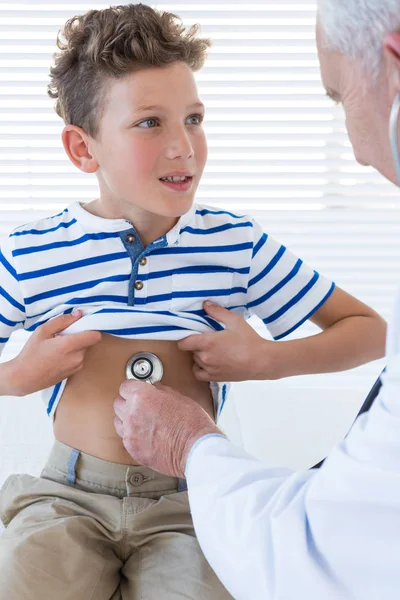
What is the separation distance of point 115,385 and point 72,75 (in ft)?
2.01

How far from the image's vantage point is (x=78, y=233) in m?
1.57

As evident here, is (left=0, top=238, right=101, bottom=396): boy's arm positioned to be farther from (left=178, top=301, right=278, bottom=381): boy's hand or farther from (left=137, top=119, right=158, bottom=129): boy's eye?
(left=137, top=119, right=158, bottom=129): boy's eye

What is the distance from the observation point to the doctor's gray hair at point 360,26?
3.06 ft

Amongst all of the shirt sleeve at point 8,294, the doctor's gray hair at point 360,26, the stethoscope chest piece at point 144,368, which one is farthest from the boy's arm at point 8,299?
the doctor's gray hair at point 360,26

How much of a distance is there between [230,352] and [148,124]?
1.49ft

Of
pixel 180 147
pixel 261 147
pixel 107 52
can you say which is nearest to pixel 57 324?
pixel 180 147

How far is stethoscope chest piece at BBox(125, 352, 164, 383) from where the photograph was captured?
147 cm

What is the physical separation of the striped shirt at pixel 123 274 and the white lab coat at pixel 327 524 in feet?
1.73

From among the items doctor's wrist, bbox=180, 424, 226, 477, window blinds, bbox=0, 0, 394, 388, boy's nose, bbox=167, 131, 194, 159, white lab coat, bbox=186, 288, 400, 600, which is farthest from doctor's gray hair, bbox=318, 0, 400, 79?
window blinds, bbox=0, 0, 394, 388

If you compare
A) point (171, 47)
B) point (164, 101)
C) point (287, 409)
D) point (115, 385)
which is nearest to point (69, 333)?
point (115, 385)

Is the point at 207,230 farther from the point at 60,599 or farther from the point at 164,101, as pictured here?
the point at 60,599

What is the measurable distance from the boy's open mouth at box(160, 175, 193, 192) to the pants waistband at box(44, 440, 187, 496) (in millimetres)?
513

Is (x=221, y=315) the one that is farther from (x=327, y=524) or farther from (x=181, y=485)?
(x=327, y=524)

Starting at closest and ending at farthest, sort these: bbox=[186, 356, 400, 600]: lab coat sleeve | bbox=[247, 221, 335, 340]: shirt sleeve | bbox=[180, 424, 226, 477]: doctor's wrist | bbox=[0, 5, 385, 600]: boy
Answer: bbox=[186, 356, 400, 600]: lab coat sleeve
bbox=[180, 424, 226, 477]: doctor's wrist
bbox=[0, 5, 385, 600]: boy
bbox=[247, 221, 335, 340]: shirt sleeve
